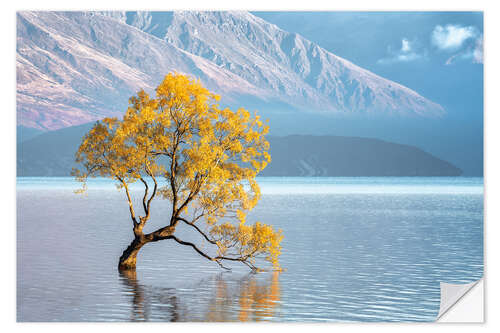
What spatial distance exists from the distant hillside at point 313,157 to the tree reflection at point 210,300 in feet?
127

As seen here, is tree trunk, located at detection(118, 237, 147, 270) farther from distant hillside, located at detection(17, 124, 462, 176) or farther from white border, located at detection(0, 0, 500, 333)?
distant hillside, located at detection(17, 124, 462, 176)

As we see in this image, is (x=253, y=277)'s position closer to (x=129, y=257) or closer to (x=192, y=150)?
(x=129, y=257)

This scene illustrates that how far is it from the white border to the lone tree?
6.94 feet

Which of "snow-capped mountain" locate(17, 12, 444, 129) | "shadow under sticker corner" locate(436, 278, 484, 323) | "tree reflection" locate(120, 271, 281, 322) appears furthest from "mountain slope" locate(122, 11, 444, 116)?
"shadow under sticker corner" locate(436, 278, 484, 323)

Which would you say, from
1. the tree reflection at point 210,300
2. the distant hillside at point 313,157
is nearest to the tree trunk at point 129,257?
the tree reflection at point 210,300

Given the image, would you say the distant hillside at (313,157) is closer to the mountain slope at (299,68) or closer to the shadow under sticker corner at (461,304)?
the mountain slope at (299,68)

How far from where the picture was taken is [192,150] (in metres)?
18.1

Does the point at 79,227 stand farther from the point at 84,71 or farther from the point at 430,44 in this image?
the point at 84,71

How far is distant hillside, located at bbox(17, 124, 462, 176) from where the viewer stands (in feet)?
259

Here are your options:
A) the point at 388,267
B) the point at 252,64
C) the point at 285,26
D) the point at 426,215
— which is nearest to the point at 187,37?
the point at 252,64

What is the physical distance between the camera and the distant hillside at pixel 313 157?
259ft

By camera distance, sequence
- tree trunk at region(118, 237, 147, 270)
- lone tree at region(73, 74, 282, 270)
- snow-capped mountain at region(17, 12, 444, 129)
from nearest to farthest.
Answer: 1. lone tree at region(73, 74, 282, 270)
2. tree trunk at region(118, 237, 147, 270)
3. snow-capped mountain at region(17, 12, 444, 129)
